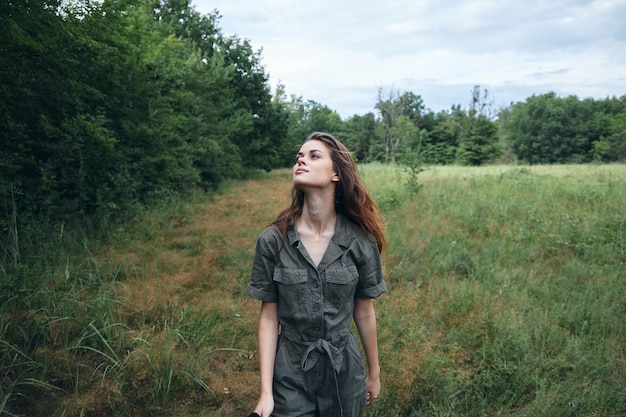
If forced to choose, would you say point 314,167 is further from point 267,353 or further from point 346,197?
point 267,353

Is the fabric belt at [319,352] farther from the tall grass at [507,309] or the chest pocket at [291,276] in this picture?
the tall grass at [507,309]

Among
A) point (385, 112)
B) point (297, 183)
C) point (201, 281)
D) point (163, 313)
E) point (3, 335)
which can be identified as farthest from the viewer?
point (385, 112)

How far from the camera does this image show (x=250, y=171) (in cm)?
2433

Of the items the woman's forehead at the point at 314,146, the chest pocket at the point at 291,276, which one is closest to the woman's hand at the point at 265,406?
the chest pocket at the point at 291,276

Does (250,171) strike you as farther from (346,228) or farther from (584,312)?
(346,228)

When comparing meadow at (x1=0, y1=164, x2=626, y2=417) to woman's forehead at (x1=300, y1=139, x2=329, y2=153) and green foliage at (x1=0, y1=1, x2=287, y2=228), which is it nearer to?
green foliage at (x1=0, y1=1, x2=287, y2=228)

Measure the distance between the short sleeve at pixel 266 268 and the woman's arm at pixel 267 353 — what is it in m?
0.06

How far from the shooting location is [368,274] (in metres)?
2.00

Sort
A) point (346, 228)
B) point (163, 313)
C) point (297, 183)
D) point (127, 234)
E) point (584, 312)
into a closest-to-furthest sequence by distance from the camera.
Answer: point (297, 183)
point (346, 228)
point (163, 313)
point (584, 312)
point (127, 234)

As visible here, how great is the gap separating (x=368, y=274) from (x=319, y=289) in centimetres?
27

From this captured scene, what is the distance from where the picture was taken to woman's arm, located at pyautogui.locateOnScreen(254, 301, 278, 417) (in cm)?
172

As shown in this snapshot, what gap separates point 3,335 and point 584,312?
5881mm

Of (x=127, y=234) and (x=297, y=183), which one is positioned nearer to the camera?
(x=297, y=183)

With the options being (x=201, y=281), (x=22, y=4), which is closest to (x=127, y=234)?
(x=201, y=281)
